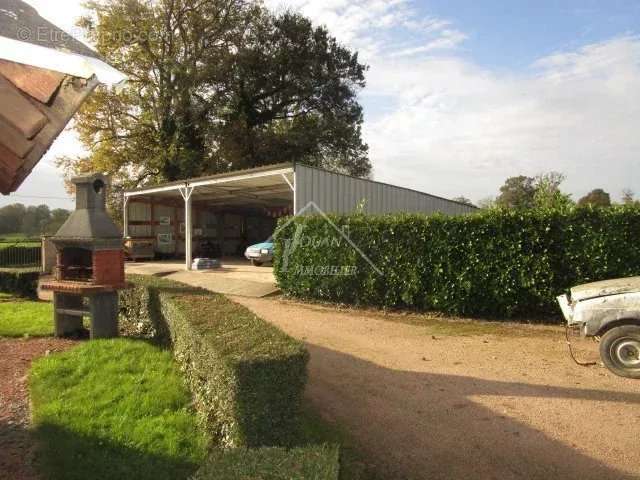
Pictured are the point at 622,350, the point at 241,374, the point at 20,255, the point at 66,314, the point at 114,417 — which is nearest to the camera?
the point at 241,374

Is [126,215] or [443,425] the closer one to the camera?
[443,425]

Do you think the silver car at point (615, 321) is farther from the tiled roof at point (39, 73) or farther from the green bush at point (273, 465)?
the tiled roof at point (39, 73)

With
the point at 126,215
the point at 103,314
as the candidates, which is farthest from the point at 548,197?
the point at 126,215

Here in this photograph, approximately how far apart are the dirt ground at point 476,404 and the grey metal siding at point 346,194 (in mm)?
6500

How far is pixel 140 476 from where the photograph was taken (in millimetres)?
3201

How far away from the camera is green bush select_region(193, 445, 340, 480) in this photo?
217 centimetres

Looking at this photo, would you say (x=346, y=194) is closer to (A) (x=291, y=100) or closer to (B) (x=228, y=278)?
(B) (x=228, y=278)

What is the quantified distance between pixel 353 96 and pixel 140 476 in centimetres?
2993

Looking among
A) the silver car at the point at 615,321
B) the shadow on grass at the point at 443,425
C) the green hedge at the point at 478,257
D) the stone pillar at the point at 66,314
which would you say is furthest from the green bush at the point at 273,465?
the green hedge at the point at 478,257

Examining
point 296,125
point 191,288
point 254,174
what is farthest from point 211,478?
point 296,125

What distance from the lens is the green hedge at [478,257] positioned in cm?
849

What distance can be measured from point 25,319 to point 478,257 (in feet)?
31.1

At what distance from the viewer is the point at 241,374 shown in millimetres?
3191

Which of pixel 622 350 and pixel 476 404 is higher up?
pixel 622 350
